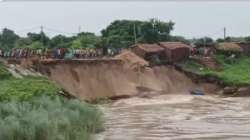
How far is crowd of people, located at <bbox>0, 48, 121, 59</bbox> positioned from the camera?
49688 mm

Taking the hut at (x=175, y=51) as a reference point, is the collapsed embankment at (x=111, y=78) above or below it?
below

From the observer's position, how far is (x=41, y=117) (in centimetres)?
1847

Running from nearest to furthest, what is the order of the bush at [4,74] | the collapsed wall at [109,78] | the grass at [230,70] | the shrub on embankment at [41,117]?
the shrub on embankment at [41,117], the bush at [4,74], the collapsed wall at [109,78], the grass at [230,70]

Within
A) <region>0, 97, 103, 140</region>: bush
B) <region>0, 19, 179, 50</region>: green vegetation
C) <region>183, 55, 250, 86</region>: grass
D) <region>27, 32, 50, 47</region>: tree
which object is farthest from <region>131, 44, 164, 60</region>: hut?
<region>0, 97, 103, 140</region>: bush

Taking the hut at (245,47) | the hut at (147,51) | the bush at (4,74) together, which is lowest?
the hut at (245,47)

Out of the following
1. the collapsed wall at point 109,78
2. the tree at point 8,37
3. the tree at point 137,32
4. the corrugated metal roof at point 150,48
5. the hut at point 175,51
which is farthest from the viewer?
the tree at point 8,37

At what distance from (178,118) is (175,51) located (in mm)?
23553

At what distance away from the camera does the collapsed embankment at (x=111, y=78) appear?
48781 mm

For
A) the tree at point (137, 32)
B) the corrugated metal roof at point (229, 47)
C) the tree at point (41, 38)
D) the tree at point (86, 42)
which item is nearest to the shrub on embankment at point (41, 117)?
the tree at point (86, 42)

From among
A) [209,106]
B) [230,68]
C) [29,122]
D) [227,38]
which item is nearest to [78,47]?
[230,68]

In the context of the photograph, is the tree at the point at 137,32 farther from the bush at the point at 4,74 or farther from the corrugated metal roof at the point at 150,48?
the bush at the point at 4,74

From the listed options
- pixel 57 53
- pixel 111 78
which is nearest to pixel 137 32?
pixel 111 78

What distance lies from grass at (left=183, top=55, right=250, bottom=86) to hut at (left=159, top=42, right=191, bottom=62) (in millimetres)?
872

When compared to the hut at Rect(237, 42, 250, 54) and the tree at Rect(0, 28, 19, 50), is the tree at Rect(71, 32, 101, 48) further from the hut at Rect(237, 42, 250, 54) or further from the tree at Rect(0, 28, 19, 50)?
the hut at Rect(237, 42, 250, 54)
